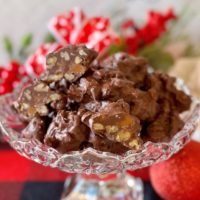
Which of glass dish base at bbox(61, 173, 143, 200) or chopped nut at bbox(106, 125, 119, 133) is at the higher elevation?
chopped nut at bbox(106, 125, 119, 133)

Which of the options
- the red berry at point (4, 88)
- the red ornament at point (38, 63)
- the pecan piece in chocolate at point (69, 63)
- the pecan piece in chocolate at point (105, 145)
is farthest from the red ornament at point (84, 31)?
the pecan piece in chocolate at point (105, 145)

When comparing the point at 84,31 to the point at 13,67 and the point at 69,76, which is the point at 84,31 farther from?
the point at 69,76

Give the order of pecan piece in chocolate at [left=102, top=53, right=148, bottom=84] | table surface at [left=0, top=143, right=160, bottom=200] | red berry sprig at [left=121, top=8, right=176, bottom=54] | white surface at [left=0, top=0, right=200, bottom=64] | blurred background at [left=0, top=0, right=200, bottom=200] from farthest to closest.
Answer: white surface at [left=0, top=0, right=200, bottom=64] < red berry sprig at [left=121, top=8, right=176, bottom=54] < blurred background at [left=0, top=0, right=200, bottom=200] < table surface at [left=0, top=143, right=160, bottom=200] < pecan piece in chocolate at [left=102, top=53, right=148, bottom=84]

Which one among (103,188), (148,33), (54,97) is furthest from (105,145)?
(148,33)

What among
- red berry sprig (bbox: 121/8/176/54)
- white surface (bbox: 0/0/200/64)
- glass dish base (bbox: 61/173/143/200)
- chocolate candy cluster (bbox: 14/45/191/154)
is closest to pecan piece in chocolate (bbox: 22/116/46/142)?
chocolate candy cluster (bbox: 14/45/191/154)

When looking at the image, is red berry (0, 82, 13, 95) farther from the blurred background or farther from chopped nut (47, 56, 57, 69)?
chopped nut (47, 56, 57, 69)
